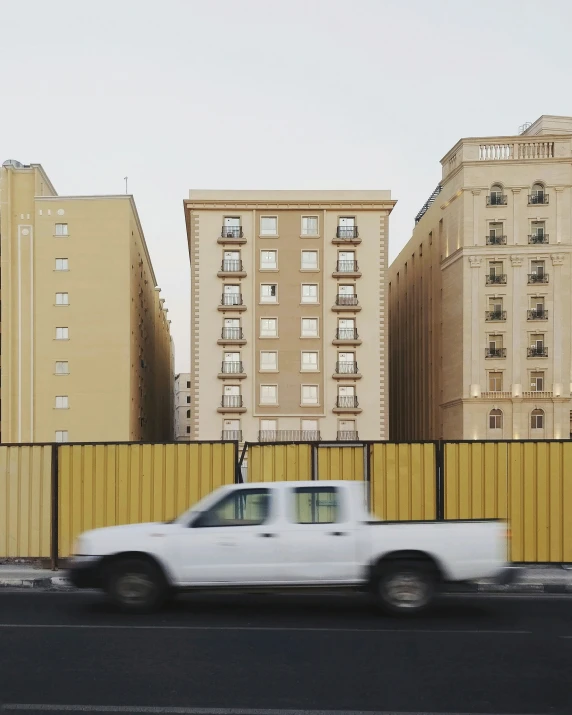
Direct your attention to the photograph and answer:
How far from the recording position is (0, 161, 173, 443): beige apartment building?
181 ft

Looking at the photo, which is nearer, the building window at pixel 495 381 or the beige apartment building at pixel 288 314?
the beige apartment building at pixel 288 314

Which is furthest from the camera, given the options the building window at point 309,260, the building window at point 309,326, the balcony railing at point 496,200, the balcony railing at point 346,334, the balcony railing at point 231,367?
the balcony railing at point 496,200

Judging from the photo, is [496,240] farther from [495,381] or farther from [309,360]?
[309,360]

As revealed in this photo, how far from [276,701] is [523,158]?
54.6m

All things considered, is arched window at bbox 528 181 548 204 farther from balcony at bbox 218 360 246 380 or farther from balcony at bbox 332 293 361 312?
balcony at bbox 218 360 246 380

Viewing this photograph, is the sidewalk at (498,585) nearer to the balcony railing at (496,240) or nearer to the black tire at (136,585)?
the black tire at (136,585)

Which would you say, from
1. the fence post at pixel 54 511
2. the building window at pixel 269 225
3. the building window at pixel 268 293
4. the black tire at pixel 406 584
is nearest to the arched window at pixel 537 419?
the building window at pixel 268 293

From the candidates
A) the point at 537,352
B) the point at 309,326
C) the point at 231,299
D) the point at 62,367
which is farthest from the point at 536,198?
the point at 62,367

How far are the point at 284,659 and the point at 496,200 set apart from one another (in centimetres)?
5270

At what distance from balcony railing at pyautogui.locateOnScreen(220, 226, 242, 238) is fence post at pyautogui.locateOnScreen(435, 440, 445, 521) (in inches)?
1650

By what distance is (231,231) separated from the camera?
178ft

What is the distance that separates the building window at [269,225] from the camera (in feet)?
180

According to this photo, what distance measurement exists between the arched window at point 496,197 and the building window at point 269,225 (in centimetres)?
1526

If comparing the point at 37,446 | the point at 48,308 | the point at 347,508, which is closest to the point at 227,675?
the point at 347,508
